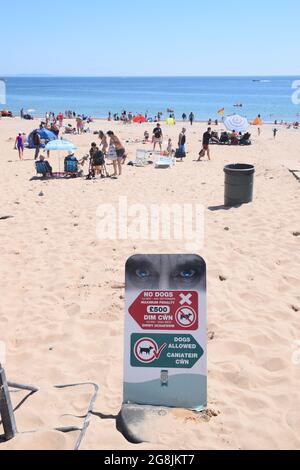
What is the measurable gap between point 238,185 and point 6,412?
25.3ft

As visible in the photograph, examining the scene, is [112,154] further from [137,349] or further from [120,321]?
[137,349]

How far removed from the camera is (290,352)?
14.1ft

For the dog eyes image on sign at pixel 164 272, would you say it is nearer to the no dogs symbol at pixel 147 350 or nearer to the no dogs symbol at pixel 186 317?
the no dogs symbol at pixel 186 317

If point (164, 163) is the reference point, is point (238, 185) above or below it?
above

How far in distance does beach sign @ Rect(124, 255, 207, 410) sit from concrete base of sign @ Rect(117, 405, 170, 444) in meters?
0.08

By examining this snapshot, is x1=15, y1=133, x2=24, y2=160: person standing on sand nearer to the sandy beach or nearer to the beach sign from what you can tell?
the sandy beach

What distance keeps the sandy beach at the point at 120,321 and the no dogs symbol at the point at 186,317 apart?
0.68 m

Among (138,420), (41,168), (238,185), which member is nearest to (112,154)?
(41,168)

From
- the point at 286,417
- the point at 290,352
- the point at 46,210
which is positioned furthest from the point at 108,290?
the point at 46,210

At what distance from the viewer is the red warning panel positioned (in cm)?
332

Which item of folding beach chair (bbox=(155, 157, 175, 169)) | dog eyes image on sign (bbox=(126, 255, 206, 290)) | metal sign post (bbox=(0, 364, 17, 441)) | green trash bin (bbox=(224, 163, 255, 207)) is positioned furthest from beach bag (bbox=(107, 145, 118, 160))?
metal sign post (bbox=(0, 364, 17, 441))

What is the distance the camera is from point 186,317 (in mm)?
3340

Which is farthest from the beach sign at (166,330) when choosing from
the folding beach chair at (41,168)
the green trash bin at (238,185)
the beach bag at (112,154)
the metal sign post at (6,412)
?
the folding beach chair at (41,168)

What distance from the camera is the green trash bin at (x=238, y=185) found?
9750mm
